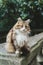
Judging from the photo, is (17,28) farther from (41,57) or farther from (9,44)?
(41,57)

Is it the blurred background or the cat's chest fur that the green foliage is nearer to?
the blurred background

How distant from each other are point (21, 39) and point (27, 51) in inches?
7.5

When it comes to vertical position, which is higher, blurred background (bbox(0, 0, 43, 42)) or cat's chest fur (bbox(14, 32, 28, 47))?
cat's chest fur (bbox(14, 32, 28, 47))

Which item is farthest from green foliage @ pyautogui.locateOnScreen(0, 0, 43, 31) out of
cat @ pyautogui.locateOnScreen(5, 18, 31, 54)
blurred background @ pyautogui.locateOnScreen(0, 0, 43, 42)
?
cat @ pyautogui.locateOnScreen(5, 18, 31, 54)

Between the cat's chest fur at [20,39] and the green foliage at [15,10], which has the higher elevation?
the cat's chest fur at [20,39]

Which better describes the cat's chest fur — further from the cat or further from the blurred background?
the blurred background

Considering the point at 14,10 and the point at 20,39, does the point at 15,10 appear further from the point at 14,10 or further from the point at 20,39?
the point at 20,39

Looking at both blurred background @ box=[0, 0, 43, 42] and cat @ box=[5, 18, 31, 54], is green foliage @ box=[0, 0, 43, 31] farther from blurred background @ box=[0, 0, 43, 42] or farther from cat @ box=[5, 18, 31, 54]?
cat @ box=[5, 18, 31, 54]

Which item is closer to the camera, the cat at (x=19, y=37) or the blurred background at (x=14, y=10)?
the cat at (x=19, y=37)

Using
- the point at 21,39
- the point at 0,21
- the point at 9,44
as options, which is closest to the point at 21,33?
the point at 21,39

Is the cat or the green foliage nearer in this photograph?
the cat

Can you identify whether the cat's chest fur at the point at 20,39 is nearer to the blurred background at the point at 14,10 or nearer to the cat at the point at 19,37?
the cat at the point at 19,37

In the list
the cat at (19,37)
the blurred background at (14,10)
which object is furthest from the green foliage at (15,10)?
the cat at (19,37)

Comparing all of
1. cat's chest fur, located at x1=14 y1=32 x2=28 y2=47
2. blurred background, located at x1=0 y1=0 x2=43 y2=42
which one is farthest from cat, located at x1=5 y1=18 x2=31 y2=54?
blurred background, located at x1=0 y1=0 x2=43 y2=42
